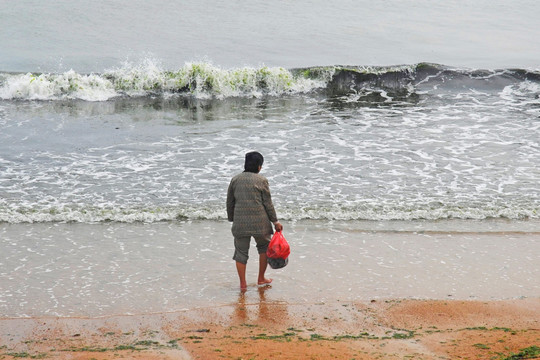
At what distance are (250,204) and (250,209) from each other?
2.3 inches

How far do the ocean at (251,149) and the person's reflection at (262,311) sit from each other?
0.21 metres

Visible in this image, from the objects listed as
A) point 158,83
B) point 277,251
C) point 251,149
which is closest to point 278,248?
point 277,251

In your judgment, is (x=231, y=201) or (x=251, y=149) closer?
(x=231, y=201)

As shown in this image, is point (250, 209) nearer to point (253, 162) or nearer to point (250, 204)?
point (250, 204)

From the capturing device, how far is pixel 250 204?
7316 millimetres

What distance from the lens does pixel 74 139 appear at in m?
14.4

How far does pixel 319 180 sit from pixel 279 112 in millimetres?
5779

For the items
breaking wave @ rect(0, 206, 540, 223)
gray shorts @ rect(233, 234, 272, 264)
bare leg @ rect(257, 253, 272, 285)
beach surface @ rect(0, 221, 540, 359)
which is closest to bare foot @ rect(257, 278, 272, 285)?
bare leg @ rect(257, 253, 272, 285)

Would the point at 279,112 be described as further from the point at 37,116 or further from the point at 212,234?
the point at 212,234

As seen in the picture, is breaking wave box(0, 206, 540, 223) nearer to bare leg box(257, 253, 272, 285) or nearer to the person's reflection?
bare leg box(257, 253, 272, 285)

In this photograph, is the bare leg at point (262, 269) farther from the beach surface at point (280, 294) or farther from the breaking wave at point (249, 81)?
the breaking wave at point (249, 81)

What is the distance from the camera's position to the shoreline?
5.64 metres

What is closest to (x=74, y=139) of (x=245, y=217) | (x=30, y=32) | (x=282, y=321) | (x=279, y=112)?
(x=279, y=112)

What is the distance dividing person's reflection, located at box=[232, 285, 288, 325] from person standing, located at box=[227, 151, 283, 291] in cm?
31
